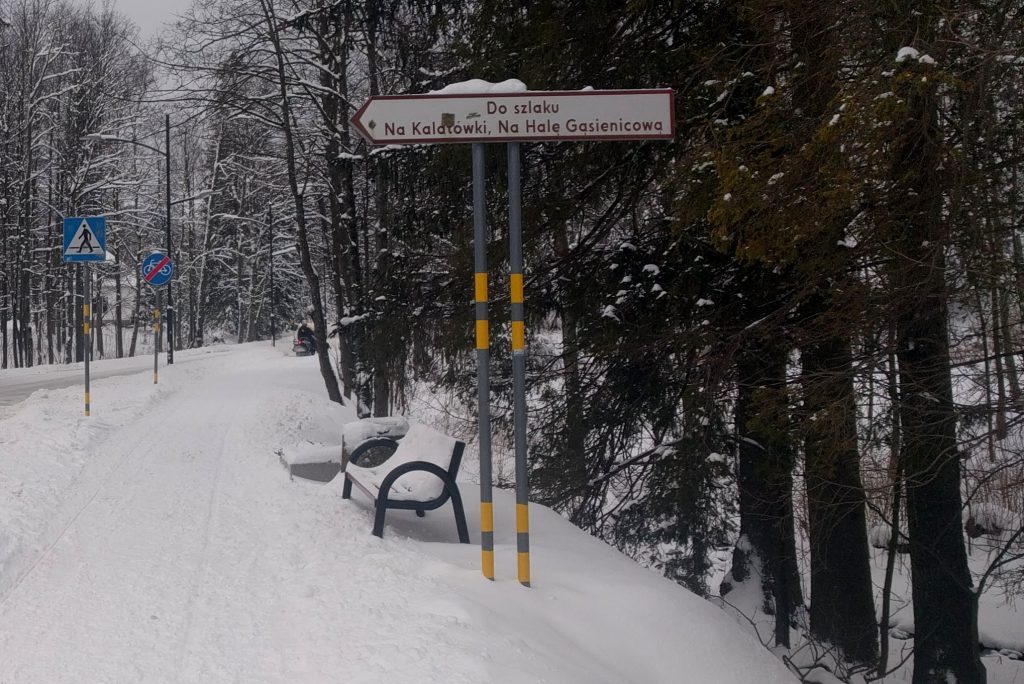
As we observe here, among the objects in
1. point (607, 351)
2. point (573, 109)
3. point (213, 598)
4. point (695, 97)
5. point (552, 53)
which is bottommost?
point (213, 598)

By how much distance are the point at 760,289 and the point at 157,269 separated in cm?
1338

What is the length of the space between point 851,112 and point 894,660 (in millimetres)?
8587

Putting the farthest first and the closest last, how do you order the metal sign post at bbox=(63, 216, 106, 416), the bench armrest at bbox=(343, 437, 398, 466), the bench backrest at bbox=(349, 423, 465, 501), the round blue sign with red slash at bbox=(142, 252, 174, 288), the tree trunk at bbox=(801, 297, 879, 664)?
the round blue sign with red slash at bbox=(142, 252, 174, 288) → the metal sign post at bbox=(63, 216, 106, 416) → the bench armrest at bbox=(343, 437, 398, 466) → the tree trunk at bbox=(801, 297, 879, 664) → the bench backrest at bbox=(349, 423, 465, 501)

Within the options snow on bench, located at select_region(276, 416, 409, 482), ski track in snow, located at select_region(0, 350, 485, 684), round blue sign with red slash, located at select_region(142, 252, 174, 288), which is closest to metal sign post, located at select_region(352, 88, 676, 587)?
ski track in snow, located at select_region(0, 350, 485, 684)

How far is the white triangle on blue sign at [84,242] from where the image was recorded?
1364 cm

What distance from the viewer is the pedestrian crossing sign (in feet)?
44.6

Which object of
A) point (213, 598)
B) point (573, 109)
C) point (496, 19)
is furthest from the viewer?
point (496, 19)

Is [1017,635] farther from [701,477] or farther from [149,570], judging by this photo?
[149,570]

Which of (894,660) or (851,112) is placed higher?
(851,112)

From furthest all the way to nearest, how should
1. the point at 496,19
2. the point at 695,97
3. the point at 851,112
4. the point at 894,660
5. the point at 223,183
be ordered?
1. the point at 223,183
2. the point at 894,660
3. the point at 496,19
4. the point at 695,97
5. the point at 851,112

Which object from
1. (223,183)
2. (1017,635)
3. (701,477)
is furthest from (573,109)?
(223,183)

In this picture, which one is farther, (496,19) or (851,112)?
(496,19)

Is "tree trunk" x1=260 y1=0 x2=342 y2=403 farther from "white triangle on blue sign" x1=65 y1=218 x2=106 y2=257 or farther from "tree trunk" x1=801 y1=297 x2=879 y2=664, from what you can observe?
"tree trunk" x1=801 y1=297 x2=879 y2=664

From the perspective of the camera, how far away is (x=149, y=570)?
5992mm
